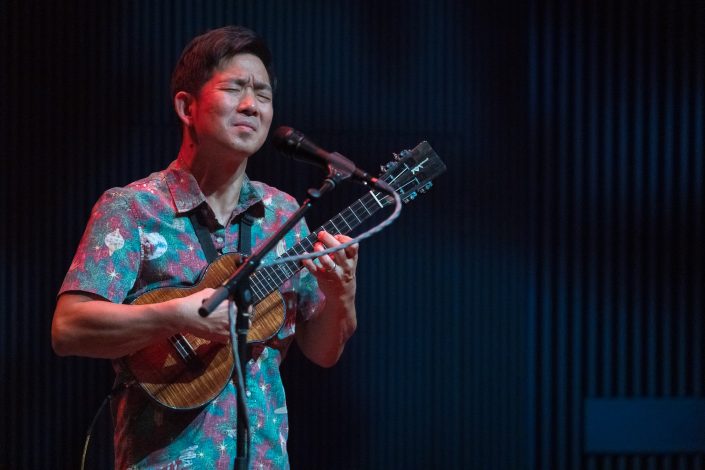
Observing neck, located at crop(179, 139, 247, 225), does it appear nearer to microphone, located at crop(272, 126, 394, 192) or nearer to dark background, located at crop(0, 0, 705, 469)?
microphone, located at crop(272, 126, 394, 192)

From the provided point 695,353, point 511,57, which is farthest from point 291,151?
point 695,353

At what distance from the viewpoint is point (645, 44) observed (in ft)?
12.0

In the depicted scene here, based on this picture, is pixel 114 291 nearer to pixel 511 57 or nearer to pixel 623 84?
pixel 511 57

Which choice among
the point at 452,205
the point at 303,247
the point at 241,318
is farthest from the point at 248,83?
the point at 452,205

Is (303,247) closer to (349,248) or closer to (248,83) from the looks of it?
(349,248)

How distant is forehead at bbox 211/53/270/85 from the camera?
2.24m

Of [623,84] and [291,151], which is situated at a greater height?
[623,84]

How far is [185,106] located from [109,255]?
1.78 feet

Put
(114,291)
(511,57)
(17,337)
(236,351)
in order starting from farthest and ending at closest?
(511,57) < (17,337) < (114,291) < (236,351)

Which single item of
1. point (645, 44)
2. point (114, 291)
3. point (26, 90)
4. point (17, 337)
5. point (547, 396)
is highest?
point (645, 44)

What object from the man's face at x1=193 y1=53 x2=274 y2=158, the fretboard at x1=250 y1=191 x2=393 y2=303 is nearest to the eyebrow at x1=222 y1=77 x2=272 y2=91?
Answer: the man's face at x1=193 y1=53 x2=274 y2=158

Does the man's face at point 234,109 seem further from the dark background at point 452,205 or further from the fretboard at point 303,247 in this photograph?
the dark background at point 452,205

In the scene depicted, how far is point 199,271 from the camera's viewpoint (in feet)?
6.98

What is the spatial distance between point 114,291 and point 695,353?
9.16ft
